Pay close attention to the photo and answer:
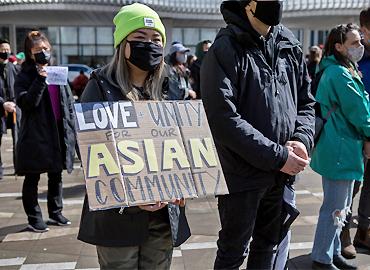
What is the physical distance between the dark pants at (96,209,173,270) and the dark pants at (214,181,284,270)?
427 mm

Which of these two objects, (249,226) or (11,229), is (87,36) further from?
(249,226)

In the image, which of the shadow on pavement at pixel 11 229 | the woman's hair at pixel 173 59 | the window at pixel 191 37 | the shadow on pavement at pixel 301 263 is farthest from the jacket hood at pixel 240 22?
the window at pixel 191 37

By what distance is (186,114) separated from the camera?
220cm

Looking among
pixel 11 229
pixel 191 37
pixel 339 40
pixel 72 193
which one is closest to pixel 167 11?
pixel 72 193

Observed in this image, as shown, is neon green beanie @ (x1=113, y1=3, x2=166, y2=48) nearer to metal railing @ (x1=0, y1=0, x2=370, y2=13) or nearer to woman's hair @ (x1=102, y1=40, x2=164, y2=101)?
woman's hair @ (x1=102, y1=40, x2=164, y2=101)

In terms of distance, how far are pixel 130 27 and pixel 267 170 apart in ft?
3.43

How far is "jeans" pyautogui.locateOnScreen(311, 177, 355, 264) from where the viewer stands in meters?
3.45

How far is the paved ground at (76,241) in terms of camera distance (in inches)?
149

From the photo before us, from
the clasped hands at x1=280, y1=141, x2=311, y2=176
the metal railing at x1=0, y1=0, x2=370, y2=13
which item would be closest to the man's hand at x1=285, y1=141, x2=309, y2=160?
the clasped hands at x1=280, y1=141, x2=311, y2=176

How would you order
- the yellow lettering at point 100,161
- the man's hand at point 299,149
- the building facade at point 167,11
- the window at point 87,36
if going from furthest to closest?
the window at point 87,36, the building facade at point 167,11, the man's hand at point 299,149, the yellow lettering at point 100,161

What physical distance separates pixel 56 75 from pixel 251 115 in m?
2.38

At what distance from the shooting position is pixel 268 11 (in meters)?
2.52

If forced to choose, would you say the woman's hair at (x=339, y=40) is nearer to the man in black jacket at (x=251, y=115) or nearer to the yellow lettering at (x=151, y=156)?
the man in black jacket at (x=251, y=115)

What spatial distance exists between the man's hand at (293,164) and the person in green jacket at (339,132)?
0.98 meters
